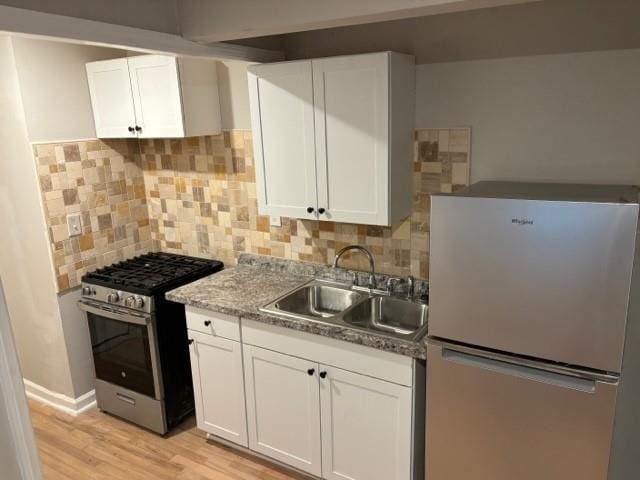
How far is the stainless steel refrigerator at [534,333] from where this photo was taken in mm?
1594

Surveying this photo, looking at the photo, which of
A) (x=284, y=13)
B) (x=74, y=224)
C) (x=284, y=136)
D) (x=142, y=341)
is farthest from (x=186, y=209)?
(x=284, y=13)

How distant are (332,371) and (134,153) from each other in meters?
2.08

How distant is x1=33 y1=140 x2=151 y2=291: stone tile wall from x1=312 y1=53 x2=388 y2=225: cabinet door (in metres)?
1.60

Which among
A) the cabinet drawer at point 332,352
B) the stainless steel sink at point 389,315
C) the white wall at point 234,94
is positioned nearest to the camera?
the cabinet drawer at point 332,352

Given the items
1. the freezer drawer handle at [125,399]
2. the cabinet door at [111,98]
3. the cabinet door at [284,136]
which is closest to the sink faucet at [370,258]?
the cabinet door at [284,136]

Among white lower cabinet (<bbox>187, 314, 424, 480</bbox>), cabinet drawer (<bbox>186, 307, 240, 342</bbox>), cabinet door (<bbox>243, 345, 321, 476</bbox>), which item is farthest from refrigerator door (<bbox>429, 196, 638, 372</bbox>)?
cabinet drawer (<bbox>186, 307, 240, 342</bbox>)

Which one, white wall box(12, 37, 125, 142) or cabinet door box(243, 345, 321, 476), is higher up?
white wall box(12, 37, 125, 142)

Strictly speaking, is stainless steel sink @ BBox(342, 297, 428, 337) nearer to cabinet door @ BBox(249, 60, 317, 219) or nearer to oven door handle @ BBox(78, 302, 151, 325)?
cabinet door @ BBox(249, 60, 317, 219)

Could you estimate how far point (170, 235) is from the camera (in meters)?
3.44

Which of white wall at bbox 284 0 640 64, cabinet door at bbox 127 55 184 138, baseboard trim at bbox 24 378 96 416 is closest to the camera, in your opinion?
white wall at bbox 284 0 640 64

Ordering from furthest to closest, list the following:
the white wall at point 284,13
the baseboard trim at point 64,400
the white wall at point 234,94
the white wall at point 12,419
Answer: the baseboard trim at point 64,400 < the white wall at point 234,94 < the white wall at point 284,13 < the white wall at point 12,419

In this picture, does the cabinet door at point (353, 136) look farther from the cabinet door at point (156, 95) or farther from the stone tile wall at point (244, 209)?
the cabinet door at point (156, 95)

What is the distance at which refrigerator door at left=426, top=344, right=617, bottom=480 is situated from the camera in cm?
171

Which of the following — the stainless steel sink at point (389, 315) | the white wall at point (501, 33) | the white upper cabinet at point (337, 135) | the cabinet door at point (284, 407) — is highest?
the white wall at point (501, 33)
